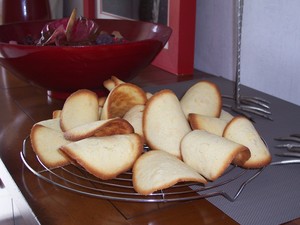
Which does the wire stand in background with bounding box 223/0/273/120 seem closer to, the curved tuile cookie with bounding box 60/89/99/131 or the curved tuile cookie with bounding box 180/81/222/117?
the curved tuile cookie with bounding box 180/81/222/117

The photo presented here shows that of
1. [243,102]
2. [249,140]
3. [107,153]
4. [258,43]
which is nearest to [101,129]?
[107,153]

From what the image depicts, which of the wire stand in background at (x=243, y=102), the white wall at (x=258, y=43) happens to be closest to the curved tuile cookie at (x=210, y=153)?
the wire stand in background at (x=243, y=102)

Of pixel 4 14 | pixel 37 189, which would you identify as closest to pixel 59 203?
pixel 37 189

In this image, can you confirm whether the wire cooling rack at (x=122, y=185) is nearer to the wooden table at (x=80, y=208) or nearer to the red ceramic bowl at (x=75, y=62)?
the wooden table at (x=80, y=208)

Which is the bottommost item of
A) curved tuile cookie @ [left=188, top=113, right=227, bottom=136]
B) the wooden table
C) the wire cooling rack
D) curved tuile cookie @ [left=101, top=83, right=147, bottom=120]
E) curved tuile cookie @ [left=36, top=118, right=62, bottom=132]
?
the wooden table

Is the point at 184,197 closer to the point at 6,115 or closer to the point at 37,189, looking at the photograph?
the point at 37,189

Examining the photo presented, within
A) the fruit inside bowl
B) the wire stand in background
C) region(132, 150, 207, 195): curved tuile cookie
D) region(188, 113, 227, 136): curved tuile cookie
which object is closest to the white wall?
the wire stand in background

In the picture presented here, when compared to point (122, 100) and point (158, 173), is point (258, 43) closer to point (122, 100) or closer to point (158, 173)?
point (122, 100)
